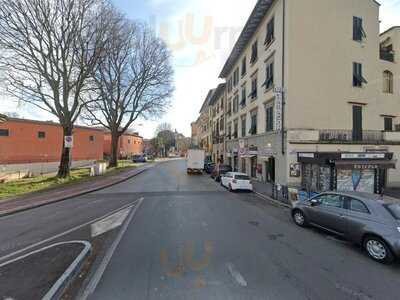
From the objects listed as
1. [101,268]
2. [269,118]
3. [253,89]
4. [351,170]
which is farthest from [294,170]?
[101,268]

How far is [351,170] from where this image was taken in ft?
43.3

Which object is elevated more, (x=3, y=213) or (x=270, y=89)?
(x=270, y=89)

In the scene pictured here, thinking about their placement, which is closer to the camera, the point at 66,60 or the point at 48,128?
the point at 66,60

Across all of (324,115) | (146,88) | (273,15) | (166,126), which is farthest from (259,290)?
(166,126)

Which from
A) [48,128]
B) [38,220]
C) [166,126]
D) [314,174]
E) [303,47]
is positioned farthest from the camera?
[166,126]

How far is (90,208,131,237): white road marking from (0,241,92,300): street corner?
3.77 feet

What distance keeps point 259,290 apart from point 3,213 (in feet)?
37.1

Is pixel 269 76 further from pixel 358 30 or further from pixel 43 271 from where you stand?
pixel 43 271

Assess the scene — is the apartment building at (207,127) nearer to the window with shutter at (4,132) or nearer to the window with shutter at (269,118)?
the window with shutter at (269,118)

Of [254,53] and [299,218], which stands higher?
[254,53]

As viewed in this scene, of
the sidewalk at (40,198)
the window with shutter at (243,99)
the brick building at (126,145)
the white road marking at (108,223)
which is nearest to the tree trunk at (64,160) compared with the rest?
the sidewalk at (40,198)

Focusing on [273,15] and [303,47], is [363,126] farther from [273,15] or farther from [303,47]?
[273,15]

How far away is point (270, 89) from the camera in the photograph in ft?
60.4

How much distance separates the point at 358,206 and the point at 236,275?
4218mm
